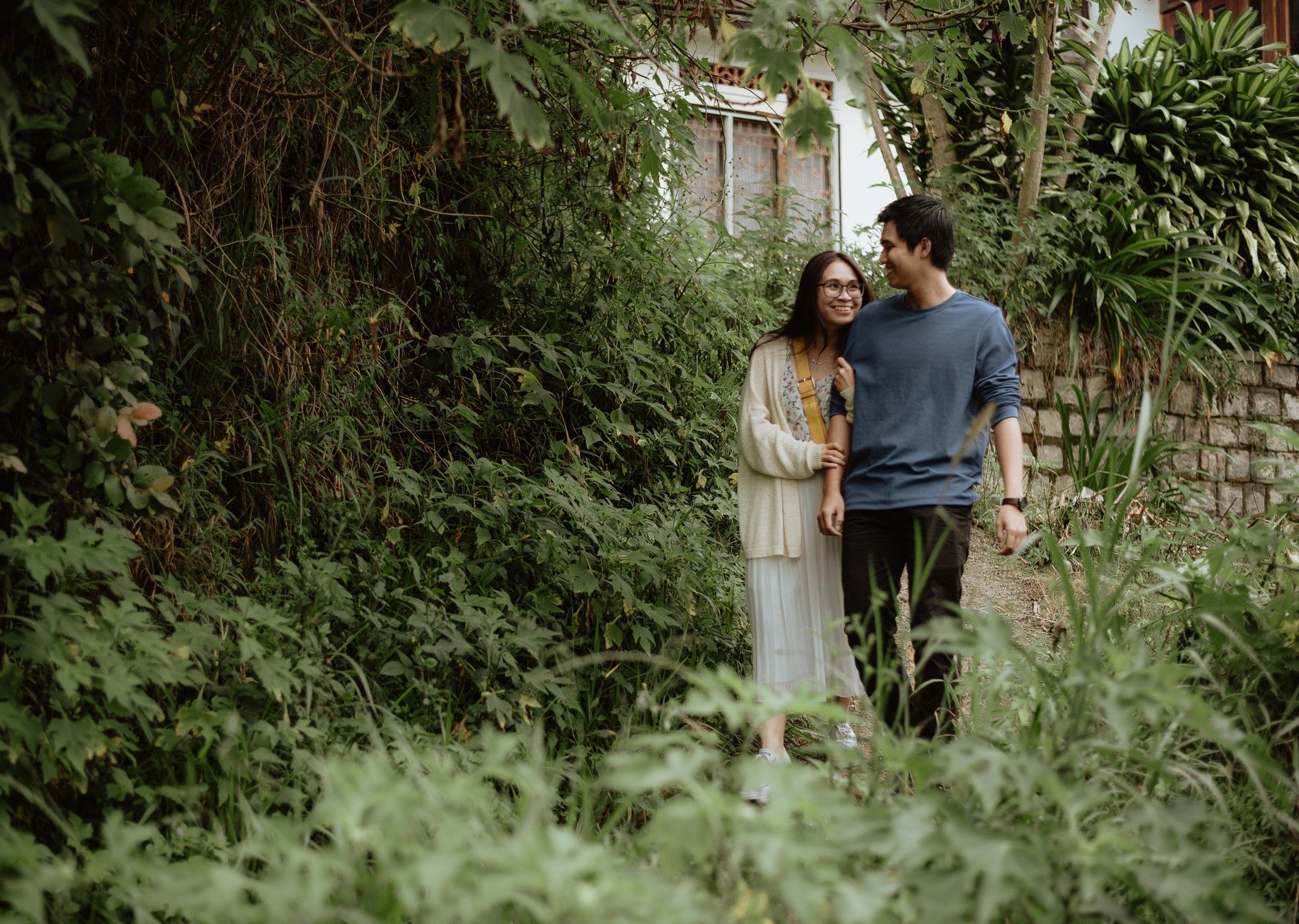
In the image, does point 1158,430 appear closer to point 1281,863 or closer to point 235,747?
point 1281,863

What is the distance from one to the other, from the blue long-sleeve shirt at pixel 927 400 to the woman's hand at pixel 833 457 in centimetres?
6

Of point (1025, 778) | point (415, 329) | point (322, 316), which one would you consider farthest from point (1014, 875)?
point (415, 329)

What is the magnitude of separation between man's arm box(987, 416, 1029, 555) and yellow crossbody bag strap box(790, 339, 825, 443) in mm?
544

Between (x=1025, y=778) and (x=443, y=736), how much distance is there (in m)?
1.69

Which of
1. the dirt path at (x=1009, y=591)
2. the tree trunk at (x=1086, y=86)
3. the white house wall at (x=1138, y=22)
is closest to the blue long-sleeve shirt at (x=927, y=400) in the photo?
the dirt path at (x=1009, y=591)

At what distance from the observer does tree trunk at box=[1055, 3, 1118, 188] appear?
7.16 metres

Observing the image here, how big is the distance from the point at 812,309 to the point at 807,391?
27cm

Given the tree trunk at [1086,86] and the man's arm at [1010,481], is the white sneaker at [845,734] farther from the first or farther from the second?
the tree trunk at [1086,86]

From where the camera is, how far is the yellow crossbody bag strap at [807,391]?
3488 millimetres

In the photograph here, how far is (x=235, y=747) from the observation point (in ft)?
8.59

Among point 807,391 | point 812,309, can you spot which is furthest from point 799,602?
point 812,309

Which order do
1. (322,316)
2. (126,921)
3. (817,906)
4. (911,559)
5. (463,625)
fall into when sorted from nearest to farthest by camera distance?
(817,906) < (126,921) < (911,559) < (463,625) < (322,316)

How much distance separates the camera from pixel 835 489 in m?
3.32

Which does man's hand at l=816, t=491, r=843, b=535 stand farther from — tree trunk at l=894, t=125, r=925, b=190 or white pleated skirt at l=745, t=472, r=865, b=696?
tree trunk at l=894, t=125, r=925, b=190
